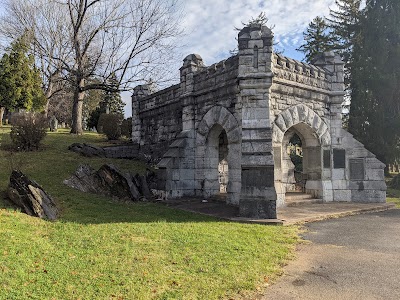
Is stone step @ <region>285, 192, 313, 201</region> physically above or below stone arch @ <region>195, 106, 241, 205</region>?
below

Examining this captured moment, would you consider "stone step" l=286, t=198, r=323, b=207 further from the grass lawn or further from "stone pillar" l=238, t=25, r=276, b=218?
the grass lawn

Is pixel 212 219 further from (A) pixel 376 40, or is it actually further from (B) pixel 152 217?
(A) pixel 376 40

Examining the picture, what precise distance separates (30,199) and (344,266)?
6740 mm

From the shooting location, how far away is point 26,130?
1428cm

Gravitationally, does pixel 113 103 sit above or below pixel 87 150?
above

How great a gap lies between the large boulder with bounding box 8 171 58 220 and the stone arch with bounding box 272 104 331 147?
6.57 meters

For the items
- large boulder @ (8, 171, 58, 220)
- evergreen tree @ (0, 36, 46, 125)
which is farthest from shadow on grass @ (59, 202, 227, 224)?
evergreen tree @ (0, 36, 46, 125)

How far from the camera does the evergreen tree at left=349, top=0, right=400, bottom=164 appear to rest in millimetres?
19016

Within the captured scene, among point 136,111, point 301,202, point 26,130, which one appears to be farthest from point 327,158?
point 26,130

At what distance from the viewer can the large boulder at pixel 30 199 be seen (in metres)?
7.35

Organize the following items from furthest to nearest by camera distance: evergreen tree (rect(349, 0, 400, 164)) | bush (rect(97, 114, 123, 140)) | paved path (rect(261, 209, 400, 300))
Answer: bush (rect(97, 114, 123, 140)) → evergreen tree (rect(349, 0, 400, 164)) → paved path (rect(261, 209, 400, 300))

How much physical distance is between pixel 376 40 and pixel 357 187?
1214 centimetres

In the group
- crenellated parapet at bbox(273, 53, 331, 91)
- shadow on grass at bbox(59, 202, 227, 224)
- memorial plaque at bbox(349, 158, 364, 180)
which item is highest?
crenellated parapet at bbox(273, 53, 331, 91)

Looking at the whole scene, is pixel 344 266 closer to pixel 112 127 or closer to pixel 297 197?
pixel 297 197
